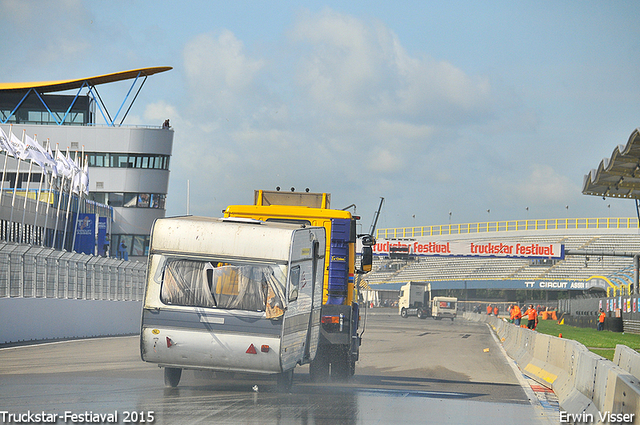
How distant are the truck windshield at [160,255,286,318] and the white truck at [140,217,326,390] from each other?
15mm

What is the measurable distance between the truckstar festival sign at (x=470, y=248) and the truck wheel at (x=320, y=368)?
165 feet

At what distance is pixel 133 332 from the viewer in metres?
34.0

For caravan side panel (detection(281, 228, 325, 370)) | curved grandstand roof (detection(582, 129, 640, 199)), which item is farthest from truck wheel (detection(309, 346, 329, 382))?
curved grandstand roof (detection(582, 129, 640, 199))

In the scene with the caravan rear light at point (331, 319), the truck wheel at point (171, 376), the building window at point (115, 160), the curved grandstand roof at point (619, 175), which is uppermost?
the building window at point (115, 160)

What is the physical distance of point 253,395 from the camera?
11727 mm

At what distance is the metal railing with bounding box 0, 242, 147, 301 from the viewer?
23094mm

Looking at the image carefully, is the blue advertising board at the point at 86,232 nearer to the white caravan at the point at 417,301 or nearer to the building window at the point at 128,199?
the building window at the point at 128,199

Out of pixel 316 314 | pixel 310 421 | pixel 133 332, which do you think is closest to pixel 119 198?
pixel 133 332

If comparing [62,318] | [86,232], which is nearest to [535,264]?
[86,232]

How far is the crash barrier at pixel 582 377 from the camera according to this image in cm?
719

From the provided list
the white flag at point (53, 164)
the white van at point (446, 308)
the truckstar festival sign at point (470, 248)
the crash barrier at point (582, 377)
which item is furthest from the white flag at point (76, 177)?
the crash barrier at point (582, 377)

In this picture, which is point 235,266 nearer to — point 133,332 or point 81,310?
point 81,310

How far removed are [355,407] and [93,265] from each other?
21.3 metres

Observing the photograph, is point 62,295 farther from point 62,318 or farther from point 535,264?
point 535,264
